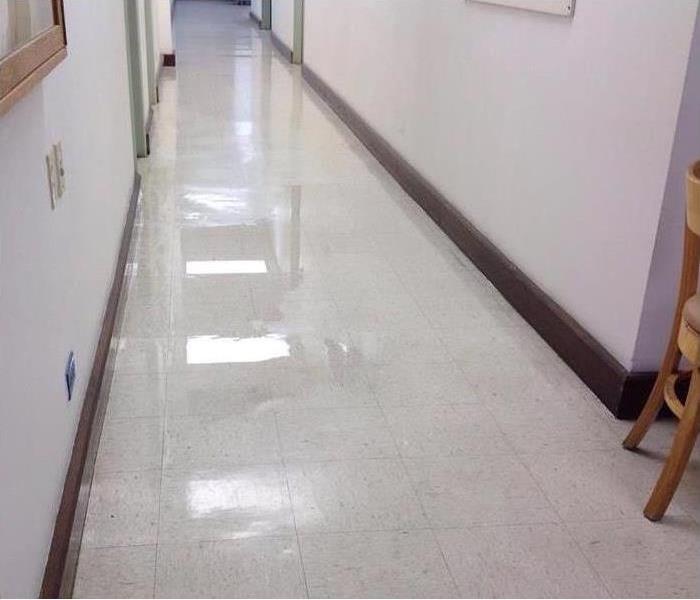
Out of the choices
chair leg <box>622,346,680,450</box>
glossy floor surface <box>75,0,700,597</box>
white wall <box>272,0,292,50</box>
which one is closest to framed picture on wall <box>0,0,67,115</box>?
glossy floor surface <box>75,0,700,597</box>

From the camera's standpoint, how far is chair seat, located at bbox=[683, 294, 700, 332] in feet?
6.57

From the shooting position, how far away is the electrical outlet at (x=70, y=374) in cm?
203

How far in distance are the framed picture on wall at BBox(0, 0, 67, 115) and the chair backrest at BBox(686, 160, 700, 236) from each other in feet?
4.87

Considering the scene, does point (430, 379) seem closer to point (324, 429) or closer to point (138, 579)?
point (324, 429)

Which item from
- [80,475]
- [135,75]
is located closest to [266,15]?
[135,75]

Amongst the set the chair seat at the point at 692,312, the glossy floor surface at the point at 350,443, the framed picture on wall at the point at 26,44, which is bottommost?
the glossy floor surface at the point at 350,443

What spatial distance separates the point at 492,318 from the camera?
131 inches

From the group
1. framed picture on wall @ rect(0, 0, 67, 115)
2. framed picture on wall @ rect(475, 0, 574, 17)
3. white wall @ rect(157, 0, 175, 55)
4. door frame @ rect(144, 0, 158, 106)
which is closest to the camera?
framed picture on wall @ rect(0, 0, 67, 115)

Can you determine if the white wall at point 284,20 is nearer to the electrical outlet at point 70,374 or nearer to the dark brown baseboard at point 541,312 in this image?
the dark brown baseboard at point 541,312

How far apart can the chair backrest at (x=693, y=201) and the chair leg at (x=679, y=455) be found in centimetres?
36

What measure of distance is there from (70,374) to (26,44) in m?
0.84

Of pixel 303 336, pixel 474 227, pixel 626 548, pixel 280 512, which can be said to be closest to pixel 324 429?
pixel 280 512

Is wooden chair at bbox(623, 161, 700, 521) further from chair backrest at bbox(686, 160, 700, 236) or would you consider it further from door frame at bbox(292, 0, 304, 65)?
door frame at bbox(292, 0, 304, 65)

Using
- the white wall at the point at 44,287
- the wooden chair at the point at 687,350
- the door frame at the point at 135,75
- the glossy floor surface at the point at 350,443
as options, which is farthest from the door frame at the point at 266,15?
the wooden chair at the point at 687,350
